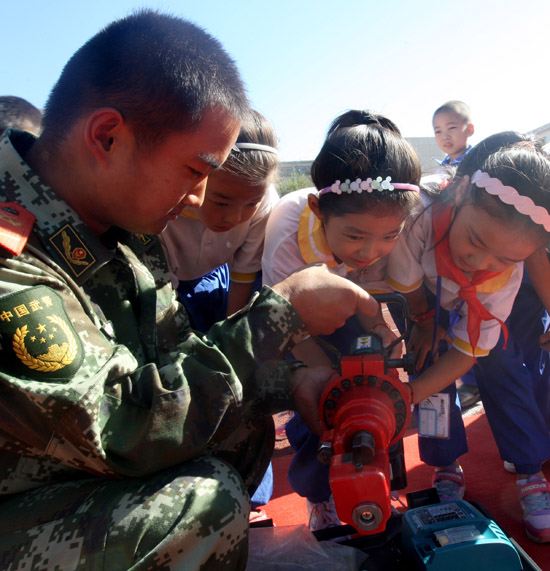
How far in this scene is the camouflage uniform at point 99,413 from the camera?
1076mm

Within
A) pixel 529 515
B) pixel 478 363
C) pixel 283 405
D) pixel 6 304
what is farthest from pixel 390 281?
pixel 6 304

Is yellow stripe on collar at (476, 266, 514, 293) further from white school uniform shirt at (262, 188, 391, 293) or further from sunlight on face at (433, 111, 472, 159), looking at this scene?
sunlight on face at (433, 111, 472, 159)

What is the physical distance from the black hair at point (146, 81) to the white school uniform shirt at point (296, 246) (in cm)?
77

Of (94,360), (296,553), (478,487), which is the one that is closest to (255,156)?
(94,360)

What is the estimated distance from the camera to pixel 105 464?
1.15m

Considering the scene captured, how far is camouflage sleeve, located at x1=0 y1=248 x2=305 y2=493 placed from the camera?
3.50 feet

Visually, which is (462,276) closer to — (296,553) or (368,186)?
(368,186)

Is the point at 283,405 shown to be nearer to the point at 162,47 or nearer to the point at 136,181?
the point at 136,181

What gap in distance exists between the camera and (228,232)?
2.41 metres

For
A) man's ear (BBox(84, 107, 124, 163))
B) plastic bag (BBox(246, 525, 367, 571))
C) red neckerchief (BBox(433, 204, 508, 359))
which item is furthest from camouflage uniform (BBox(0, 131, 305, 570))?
red neckerchief (BBox(433, 204, 508, 359))

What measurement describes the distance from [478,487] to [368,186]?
1.51 m

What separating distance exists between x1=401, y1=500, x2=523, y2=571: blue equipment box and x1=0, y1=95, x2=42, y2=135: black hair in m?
2.87

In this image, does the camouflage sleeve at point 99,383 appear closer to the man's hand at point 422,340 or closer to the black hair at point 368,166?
the black hair at point 368,166

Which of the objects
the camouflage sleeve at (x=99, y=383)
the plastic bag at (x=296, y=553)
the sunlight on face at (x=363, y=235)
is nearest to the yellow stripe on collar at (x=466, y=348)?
the sunlight on face at (x=363, y=235)
